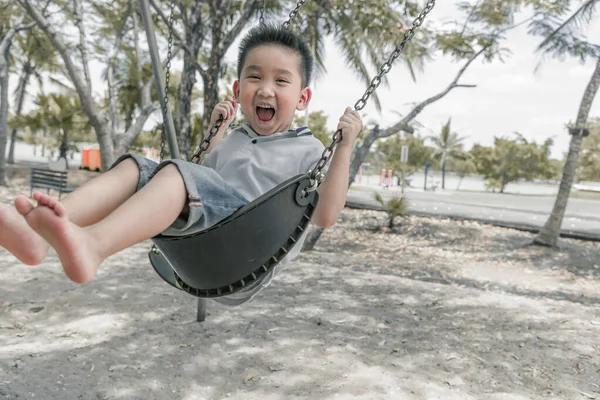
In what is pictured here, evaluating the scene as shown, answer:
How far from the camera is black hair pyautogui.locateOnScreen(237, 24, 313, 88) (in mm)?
1699

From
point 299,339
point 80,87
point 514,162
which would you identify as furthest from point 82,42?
point 514,162

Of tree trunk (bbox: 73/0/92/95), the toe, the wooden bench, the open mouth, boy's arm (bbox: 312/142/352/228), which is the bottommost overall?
the wooden bench

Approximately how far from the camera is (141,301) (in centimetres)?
443

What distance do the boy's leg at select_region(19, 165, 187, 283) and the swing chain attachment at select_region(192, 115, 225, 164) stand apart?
46cm

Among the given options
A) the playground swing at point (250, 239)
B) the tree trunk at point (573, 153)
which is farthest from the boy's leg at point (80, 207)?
the tree trunk at point (573, 153)

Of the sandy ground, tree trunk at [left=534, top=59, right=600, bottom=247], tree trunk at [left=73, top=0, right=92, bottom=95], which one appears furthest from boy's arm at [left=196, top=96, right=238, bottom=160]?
tree trunk at [left=534, top=59, right=600, bottom=247]

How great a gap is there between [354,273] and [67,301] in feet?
10.2

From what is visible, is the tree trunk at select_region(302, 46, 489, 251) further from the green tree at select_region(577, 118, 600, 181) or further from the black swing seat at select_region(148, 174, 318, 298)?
the green tree at select_region(577, 118, 600, 181)

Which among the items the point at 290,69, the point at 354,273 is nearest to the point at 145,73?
the point at 354,273

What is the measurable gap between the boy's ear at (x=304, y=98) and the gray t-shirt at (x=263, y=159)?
83 millimetres

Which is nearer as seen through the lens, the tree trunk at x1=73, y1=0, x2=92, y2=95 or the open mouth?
the open mouth

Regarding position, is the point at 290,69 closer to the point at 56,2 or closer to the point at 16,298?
the point at 16,298

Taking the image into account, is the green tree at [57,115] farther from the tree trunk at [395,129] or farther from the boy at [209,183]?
the boy at [209,183]

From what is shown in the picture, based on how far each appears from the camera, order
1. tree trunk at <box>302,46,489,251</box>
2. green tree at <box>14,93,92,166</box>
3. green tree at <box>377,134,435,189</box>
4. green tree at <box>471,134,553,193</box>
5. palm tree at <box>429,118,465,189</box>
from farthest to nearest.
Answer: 1. palm tree at <box>429,118,465,189</box>
2. green tree at <box>377,134,435,189</box>
3. green tree at <box>471,134,553,193</box>
4. green tree at <box>14,93,92,166</box>
5. tree trunk at <box>302,46,489,251</box>
